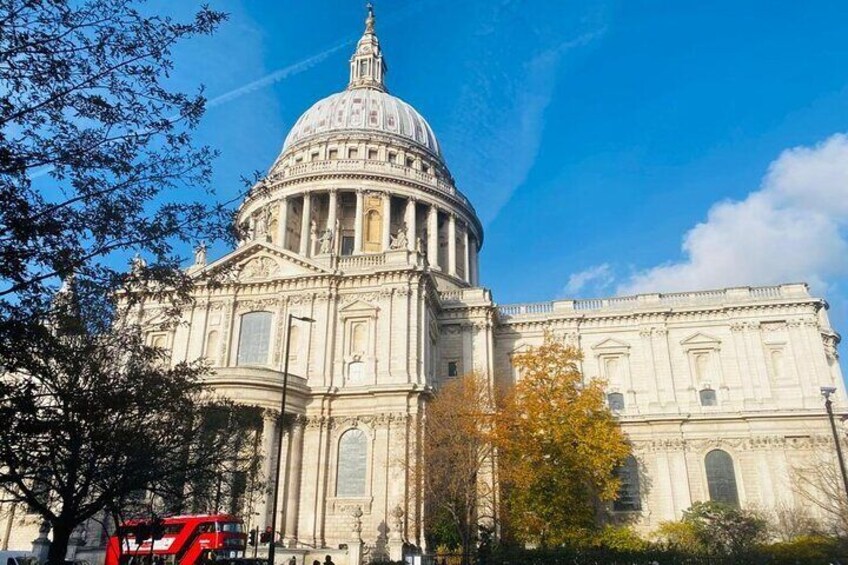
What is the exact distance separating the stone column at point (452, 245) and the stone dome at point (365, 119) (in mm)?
9625

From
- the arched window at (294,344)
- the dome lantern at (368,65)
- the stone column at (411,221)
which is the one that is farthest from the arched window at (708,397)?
the dome lantern at (368,65)

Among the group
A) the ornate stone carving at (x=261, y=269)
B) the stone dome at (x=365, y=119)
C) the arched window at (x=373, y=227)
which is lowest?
the ornate stone carving at (x=261, y=269)

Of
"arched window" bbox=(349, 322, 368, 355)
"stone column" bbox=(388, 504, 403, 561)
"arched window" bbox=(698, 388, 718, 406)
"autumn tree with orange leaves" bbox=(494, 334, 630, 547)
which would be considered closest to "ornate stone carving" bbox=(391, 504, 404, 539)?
"stone column" bbox=(388, 504, 403, 561)

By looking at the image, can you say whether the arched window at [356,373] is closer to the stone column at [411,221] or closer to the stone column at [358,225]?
the stone column at [358,225]

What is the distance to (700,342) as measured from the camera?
45.0 m

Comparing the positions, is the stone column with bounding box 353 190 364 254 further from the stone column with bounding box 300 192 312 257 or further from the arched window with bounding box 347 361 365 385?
the arched window with bounding box 347 361 365 385

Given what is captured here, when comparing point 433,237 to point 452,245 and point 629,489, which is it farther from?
point 629,489

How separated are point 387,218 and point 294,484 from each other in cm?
2625

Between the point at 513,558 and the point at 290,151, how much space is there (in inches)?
1878

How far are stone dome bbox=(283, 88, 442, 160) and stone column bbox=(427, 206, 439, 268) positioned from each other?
9531 mm

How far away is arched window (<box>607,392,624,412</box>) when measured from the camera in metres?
44.7

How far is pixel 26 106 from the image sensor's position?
1094 centimetres

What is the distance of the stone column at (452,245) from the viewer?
184ft

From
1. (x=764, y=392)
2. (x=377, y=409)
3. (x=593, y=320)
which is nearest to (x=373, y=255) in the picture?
(x=377, y=409)
